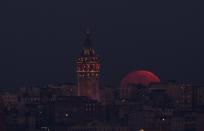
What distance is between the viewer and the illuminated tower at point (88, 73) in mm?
158500

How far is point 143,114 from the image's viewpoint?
149m

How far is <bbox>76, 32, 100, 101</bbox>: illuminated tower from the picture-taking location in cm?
15850

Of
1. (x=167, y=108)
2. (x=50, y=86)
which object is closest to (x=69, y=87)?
(x=50, y=86)

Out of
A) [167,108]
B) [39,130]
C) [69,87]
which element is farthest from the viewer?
[69,87]

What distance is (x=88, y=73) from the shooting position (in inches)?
6289

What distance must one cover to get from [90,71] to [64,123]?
10.2 metres

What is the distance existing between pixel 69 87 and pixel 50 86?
1209mm

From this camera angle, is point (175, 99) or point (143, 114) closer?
point (143, 114)

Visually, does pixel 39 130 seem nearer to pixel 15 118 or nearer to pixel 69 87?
pixel 15 118

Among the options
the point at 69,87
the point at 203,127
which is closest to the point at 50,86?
the point at 69,87

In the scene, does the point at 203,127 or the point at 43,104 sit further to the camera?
the point at 43,104

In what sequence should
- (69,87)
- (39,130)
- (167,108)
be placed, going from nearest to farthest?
(39,130) → (167,108) → (69,87)

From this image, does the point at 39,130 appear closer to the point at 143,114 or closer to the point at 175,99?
the point at 143,114

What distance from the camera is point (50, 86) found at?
166 m
